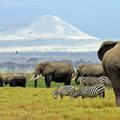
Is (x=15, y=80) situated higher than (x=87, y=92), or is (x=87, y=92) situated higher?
(x=87, y=92)

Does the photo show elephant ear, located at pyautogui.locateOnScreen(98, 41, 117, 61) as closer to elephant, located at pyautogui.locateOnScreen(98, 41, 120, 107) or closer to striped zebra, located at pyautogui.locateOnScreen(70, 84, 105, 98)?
elephant, located at pyautogui.locateOnScreen(98, 41, 120, 107)

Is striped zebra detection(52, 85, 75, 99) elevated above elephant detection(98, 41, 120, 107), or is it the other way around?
elephant detection(98, 41, 120, 107)

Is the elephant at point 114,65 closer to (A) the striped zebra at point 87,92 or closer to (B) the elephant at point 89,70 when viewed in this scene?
(A) the striped zebra at point 87,92

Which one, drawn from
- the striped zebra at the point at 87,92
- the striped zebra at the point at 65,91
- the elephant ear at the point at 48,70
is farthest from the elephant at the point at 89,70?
the striped zebra at the point at 87,92

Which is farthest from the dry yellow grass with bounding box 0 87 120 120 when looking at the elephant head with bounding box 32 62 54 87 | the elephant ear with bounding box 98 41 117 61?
the elephant head with bounding box 32 62 54 87

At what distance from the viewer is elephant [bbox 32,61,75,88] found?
39.2 m

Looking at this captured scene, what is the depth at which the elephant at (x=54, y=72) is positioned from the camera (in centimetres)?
3925

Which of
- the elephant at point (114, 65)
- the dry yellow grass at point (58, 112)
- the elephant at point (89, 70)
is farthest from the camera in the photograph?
the elephant at point (89, 70)

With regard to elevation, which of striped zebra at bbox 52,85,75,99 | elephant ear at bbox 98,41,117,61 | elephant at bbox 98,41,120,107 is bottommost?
striped zebra at bbox 52,85,75,99

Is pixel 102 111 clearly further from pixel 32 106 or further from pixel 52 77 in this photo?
pixel 52 77

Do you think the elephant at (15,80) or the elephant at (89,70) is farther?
the elephant at (15,80)

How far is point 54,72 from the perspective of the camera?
131 feet

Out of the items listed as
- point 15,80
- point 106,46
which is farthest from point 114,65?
point 15,80

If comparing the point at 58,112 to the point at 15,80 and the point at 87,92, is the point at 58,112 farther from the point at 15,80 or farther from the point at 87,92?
the point at 15,80
